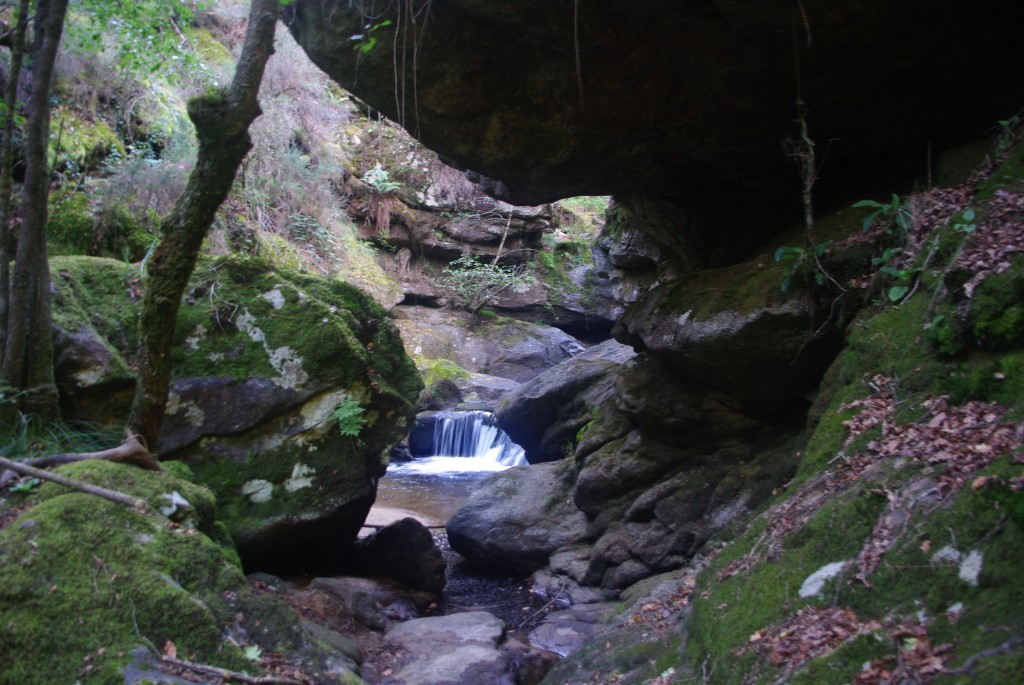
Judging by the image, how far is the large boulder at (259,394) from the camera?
620 centimetres

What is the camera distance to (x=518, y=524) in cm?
926

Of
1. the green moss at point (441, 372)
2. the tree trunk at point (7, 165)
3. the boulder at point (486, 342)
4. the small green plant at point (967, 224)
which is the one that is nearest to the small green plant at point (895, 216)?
the small green plant at point (967, 224)

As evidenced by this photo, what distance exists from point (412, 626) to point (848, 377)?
4330 millimetres

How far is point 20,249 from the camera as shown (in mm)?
4867

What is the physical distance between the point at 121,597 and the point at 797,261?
224 inches

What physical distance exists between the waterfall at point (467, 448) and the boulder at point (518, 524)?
4756mm

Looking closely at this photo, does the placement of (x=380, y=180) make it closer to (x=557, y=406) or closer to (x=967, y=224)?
(x=557, y=406)

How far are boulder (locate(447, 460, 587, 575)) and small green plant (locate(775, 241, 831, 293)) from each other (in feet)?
13.3

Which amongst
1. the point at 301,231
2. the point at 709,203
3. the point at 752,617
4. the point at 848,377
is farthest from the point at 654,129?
the point at 301,231

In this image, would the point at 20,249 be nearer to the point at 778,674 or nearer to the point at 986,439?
the point at 778,674

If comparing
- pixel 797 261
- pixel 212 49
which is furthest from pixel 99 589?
pixel 212 49

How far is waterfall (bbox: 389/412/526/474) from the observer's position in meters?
14.8

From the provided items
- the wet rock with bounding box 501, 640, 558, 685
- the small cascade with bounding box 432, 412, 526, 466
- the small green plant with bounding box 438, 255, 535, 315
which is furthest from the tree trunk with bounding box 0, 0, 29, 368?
the small green plant with bounding box 438, 255, 535, 315

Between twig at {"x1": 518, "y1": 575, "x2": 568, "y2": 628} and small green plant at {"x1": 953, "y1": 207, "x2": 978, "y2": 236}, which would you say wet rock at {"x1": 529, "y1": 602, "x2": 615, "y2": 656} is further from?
small green plant at {"x1": 953, "y1": 207, "x2": 978, "y2": 236}
